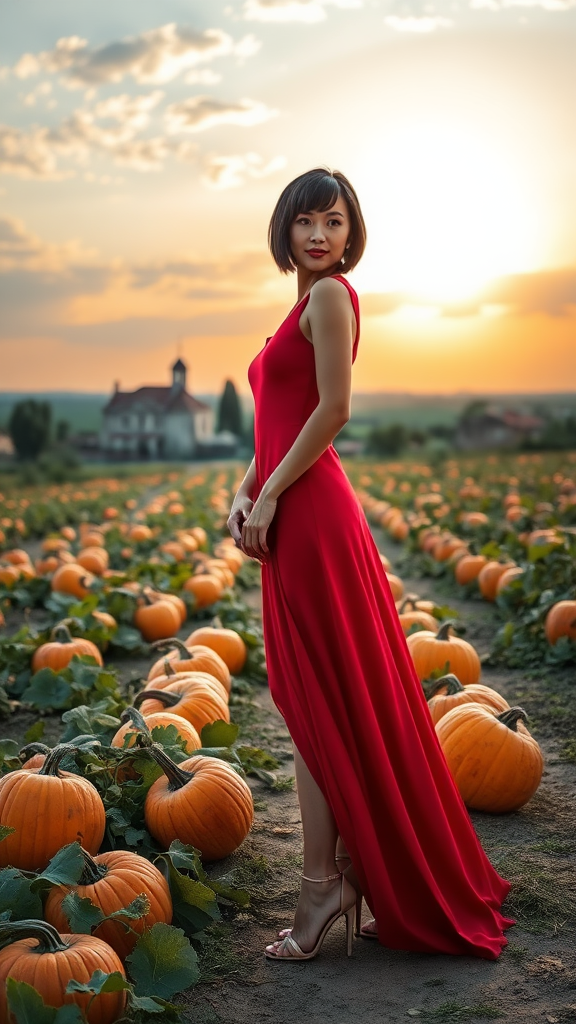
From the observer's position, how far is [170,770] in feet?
11.9

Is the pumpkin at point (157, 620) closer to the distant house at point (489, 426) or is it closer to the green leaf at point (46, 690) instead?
the green leaf at point (46, 690)

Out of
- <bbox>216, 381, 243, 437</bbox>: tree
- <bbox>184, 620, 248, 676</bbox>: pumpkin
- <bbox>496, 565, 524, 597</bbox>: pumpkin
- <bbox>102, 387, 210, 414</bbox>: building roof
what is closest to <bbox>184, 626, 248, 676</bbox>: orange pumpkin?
<bbox>184, 620, 248, 676</bbox>: pumpkin

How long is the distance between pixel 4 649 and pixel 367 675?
423 centimetres

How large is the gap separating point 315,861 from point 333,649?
680 millimetres

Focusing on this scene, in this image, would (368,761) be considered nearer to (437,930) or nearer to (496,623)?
(437,930)

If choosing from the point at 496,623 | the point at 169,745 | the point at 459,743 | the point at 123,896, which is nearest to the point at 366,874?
the point at 123,896

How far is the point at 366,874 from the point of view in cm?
304

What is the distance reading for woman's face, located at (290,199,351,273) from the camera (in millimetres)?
3084

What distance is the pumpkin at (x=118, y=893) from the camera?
2.95 meters

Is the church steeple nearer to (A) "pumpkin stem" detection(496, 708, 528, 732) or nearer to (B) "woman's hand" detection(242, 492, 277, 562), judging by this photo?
(A) "pumpkin stem" detection(496, 708, 528, 732)

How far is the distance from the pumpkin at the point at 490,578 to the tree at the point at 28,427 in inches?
1681

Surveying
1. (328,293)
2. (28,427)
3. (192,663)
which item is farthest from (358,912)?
(28,427)

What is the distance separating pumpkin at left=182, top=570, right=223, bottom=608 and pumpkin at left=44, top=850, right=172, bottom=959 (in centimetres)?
580

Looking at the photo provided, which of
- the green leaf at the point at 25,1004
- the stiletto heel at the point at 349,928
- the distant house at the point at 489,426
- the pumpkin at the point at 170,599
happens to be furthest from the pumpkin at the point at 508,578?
the distant house at the point at 489,426
